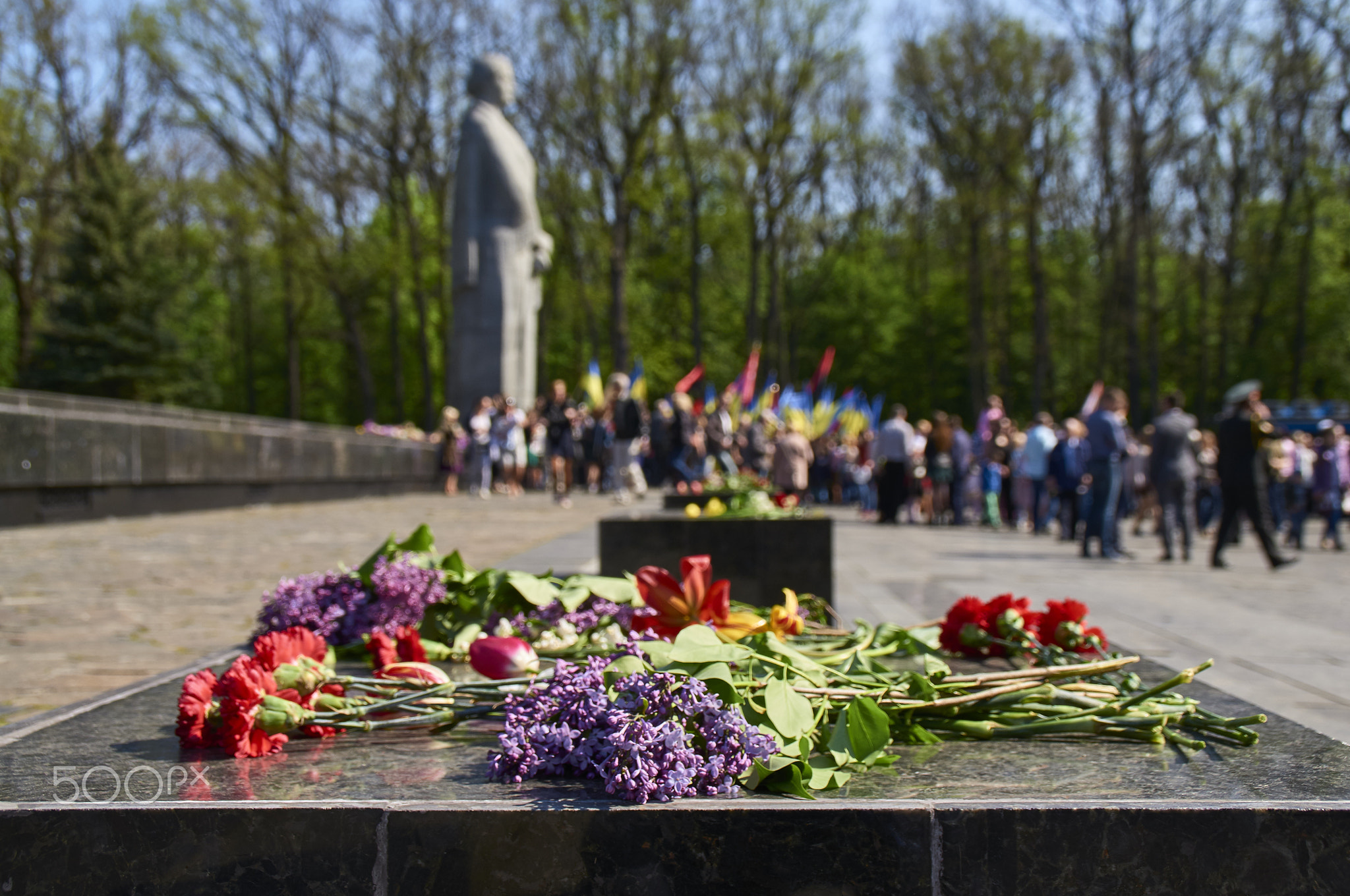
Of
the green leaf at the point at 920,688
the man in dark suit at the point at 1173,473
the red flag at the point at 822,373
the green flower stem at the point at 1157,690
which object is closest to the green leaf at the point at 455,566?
the green leaf at the point at 920,688

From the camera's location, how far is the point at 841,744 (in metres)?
1.72

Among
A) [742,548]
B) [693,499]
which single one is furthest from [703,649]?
[693,499]

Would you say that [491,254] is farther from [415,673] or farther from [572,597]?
[415,673]

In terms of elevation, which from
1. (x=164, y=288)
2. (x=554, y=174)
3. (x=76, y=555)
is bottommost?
(x=76, y=555)

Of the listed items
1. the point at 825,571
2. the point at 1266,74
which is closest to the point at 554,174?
the point at 1266,74

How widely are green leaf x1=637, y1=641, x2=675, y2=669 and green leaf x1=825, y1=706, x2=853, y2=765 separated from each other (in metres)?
0.28

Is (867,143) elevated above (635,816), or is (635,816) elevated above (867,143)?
(867,143)

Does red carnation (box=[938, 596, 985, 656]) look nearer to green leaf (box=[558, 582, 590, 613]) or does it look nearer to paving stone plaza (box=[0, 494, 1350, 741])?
green leaf (box=[558, 582, 590, 613])

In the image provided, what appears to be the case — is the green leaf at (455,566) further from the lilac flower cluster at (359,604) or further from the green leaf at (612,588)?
the green leaf at (612,588)

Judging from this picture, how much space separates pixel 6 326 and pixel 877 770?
5415 centimetres

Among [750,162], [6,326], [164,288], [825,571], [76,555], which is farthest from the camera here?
[6,326]

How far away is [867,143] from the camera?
3612 cm

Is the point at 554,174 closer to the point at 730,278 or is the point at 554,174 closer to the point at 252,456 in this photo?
the point at 730,278

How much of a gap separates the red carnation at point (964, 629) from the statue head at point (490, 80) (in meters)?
20.3
